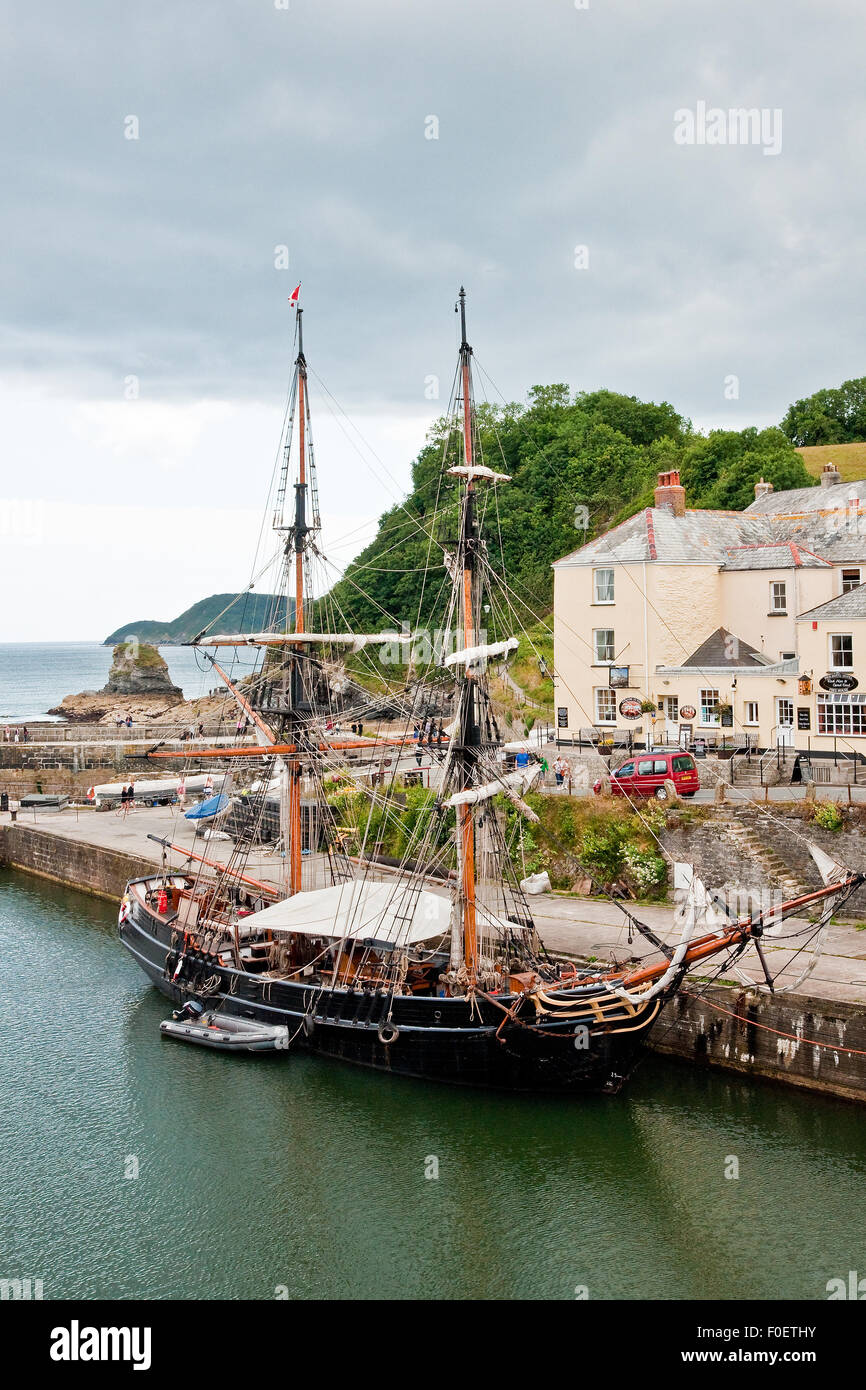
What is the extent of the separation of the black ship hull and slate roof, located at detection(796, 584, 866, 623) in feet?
47.7

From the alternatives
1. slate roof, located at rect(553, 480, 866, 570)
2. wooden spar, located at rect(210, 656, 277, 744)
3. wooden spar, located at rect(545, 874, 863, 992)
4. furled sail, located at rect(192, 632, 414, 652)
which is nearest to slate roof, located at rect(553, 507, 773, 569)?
slate roof, located at rect(553, 480, 866, 570)

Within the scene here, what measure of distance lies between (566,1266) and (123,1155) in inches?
318

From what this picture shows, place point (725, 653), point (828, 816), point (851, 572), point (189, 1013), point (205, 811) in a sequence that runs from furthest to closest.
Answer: point (205, 811) → point (725, 653) → point (851, 572) → point (189, 1013) → point (828, 816)

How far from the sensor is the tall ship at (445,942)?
19.5 metres

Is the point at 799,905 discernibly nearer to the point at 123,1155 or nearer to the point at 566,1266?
the point at 566,1266

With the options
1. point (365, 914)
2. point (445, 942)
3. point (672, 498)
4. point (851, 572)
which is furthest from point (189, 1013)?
point (672, 498)

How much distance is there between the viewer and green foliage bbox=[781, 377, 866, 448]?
239ft

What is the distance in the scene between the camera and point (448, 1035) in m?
20.5

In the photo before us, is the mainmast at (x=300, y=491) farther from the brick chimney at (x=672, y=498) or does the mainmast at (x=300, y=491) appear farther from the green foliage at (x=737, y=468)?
the green foliage at (x=737, y=468)

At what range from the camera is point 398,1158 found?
721 inches

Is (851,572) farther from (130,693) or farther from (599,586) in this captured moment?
(130,693)

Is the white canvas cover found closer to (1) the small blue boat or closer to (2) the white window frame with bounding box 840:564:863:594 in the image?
(1) the small blue boat

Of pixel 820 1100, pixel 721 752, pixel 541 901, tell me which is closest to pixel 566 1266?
pixel 820 1100

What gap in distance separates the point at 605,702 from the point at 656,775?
8357 mm
